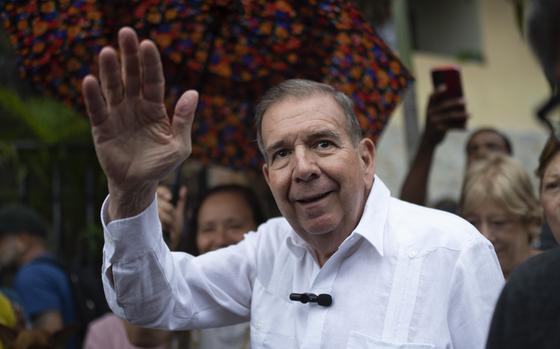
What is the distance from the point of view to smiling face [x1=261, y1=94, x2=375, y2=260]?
2494mm

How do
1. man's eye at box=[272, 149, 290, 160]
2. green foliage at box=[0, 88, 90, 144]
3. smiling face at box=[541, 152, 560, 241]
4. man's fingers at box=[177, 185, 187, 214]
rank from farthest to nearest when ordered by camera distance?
green foliage at box=[0, 88, 90, 144], man's fingers at box=[177, 185, 187, 214], smiling face at box=[541, 152, 560, 241], man's eye at box=[272, 149, 290, 160]

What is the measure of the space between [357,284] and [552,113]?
1293 millimetres

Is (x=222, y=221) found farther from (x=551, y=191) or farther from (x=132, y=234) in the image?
(x=551, y=191)

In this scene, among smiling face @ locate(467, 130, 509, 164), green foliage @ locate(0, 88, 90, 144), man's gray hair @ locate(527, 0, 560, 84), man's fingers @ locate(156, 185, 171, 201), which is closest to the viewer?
man's gray hair @ locate(527, 0, 560, 84)

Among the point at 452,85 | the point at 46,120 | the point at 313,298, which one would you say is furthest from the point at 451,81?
the point at 46,120

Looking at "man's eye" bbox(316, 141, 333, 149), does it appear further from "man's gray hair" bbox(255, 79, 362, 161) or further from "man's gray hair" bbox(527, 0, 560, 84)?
"man's gray hair" bbox(527, 0, 560, 84)

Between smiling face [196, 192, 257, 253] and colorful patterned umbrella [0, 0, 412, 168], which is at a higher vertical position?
colorful patterned umbrella [0, 0, 412, 168]

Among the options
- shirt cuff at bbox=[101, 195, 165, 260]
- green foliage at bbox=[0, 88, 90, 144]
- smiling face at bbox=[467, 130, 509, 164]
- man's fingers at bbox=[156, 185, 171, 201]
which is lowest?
green foliage at bbox=[0, 88, 90, 144]

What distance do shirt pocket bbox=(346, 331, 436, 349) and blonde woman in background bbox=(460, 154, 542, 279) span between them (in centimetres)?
139

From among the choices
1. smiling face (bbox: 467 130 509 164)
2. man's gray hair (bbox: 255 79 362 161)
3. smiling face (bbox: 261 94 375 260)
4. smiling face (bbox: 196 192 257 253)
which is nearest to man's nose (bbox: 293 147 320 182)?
smiling face (bbox: 261 94 375 260)

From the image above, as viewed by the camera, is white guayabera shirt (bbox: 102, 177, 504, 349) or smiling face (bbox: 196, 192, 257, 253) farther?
smiling face (bbox: 196, 192, 257, 253)

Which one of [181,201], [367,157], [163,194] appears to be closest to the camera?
[367,157]

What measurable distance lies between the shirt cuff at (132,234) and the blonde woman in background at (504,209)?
68.5 inches

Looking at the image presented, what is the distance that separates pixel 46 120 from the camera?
7.65 metres
